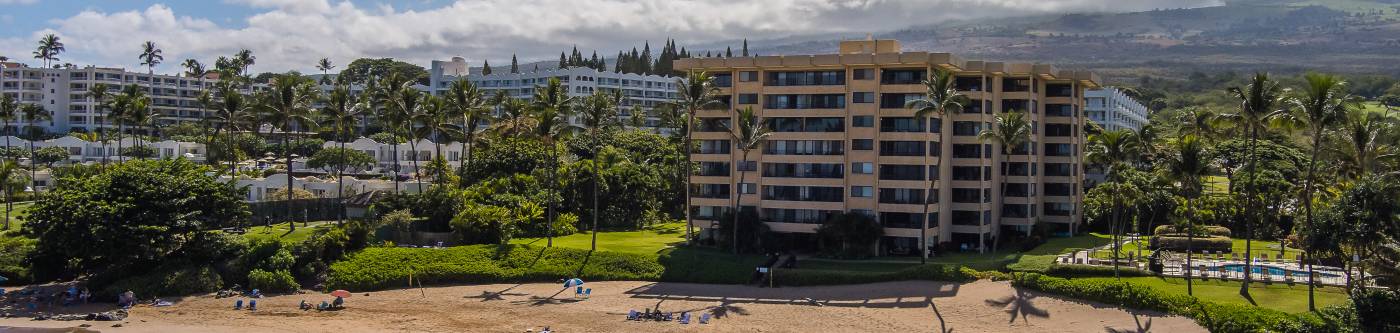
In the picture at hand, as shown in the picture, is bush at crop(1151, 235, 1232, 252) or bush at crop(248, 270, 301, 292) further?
bush at crop(1151, 235, 1232, 252)

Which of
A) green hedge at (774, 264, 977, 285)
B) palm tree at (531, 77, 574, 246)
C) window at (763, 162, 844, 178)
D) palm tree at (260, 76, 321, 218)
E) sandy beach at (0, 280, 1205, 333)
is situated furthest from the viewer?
palm tree at (260, 76, 321, 218)

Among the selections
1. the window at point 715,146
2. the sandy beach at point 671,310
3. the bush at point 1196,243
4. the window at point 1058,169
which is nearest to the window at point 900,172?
the window at point 715,146

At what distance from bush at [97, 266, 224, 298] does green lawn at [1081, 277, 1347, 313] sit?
50187mm

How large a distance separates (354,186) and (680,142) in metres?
31.2

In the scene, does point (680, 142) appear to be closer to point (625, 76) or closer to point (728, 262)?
point (728, 262)

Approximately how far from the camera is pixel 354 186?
105 metres

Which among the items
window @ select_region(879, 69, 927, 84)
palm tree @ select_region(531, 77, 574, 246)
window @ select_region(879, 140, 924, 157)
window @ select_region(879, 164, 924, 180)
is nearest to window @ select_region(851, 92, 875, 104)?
window @ select_region(879, 69, 927, 84)

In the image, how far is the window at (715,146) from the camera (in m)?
80.3

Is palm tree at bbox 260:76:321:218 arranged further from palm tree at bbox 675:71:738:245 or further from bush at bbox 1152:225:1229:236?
bush at bbox 1152:225:1229:236

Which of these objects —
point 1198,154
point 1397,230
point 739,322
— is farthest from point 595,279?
point 1397,230

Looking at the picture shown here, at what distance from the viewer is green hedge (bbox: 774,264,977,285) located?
63250mm

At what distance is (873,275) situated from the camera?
6469 cm

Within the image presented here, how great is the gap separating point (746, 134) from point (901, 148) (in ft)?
36.5

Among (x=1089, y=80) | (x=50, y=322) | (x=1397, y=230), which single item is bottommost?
(x=50, y=322)
